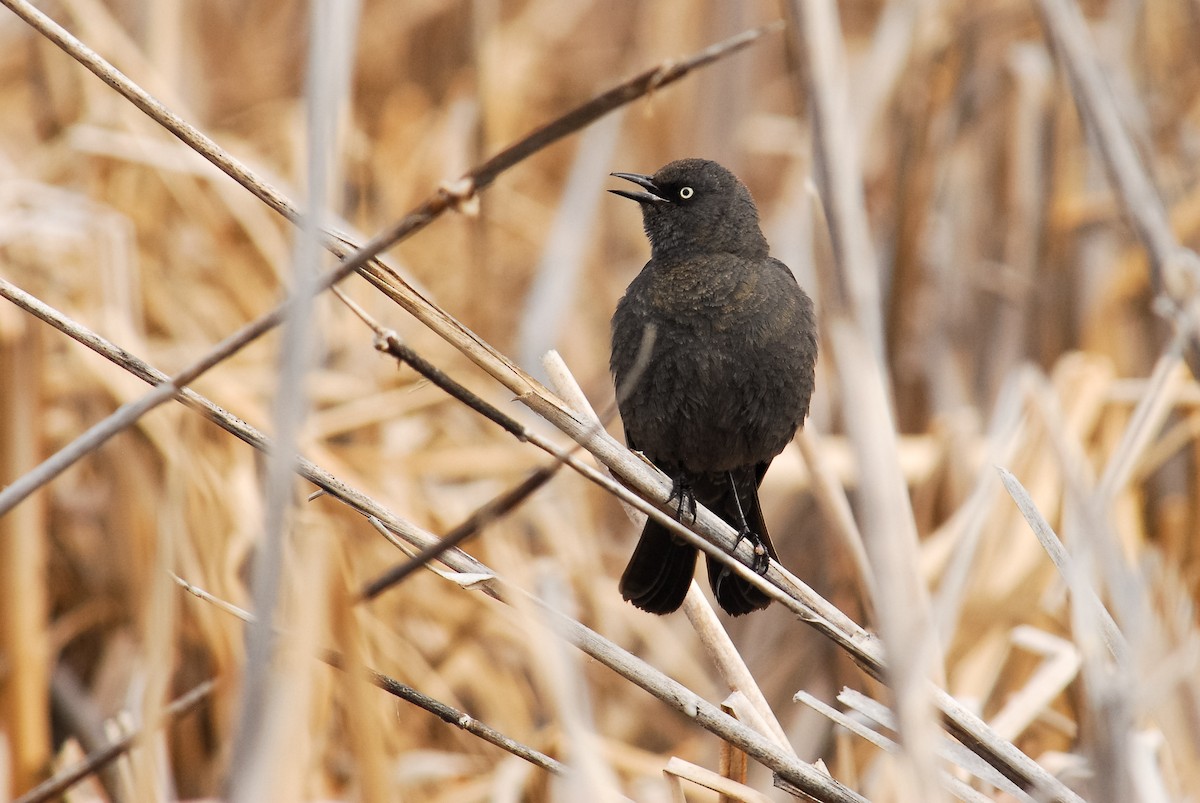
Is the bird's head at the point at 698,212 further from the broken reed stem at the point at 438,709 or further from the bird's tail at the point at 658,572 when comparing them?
the broken reed stem at the point at 438,709

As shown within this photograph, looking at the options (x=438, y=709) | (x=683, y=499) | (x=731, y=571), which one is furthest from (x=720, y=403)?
(x=438, y=709)

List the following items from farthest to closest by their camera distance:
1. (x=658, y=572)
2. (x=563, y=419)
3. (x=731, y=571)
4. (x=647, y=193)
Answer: (x=647, y=193) → (x=658, y=572) → (x=731, y=571) → (x=563, y=419)

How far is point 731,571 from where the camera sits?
2.22 m

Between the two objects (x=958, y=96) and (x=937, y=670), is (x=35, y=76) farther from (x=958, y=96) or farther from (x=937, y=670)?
(x=937, y=670)

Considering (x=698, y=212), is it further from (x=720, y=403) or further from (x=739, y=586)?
(x=739, y=586)

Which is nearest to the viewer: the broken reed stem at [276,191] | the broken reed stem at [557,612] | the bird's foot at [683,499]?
the broken reed stem at [276,191]

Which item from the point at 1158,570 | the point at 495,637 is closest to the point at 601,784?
the point at 1158,570

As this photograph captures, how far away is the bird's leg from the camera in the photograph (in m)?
1.96

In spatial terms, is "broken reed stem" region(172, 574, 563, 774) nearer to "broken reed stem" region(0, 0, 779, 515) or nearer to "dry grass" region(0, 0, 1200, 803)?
"dry grass" region(0, 0, 1200, 803)

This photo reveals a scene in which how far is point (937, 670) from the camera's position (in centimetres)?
208

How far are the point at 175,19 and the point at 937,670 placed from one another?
2941 millimetres

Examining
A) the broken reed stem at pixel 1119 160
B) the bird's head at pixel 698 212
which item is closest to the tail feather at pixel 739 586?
the bird's head at pixel 698 212

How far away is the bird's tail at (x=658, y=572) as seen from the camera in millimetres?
2316

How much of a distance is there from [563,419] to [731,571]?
2.48ft
